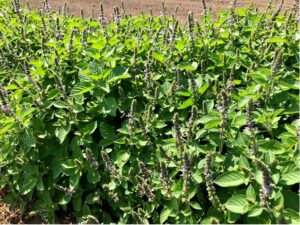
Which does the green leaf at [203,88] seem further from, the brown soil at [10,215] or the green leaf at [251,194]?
the brown soil at [10,215]

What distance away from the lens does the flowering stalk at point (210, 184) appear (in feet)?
8.44

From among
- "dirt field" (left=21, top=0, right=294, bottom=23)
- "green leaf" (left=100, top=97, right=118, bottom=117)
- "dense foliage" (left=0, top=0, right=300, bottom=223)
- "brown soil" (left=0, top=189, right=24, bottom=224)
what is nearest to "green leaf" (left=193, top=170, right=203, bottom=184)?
"dense foliage" (left=0, top=0, right=300, bottom=223)

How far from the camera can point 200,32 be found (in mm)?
4082

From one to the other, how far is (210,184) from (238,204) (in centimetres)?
23

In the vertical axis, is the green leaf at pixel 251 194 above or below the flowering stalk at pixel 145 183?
above

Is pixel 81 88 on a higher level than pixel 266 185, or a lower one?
higher

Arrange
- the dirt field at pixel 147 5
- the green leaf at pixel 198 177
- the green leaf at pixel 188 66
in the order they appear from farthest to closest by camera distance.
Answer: the dirt field at pixel 147 5 → the green leaf at pixel 188 66 → the green leaf at pixel 198 177

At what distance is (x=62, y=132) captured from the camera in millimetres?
3426

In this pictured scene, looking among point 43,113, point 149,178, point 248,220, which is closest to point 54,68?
point 43,113

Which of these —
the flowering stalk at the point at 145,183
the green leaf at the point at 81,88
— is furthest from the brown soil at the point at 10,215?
the flowering stalk at the point at 145,183

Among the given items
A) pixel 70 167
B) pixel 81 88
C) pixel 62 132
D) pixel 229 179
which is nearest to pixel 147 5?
pixel 81 88

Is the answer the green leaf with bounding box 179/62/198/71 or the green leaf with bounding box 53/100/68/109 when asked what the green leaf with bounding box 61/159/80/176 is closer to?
the green leaf with bounding box 53/100/68/109

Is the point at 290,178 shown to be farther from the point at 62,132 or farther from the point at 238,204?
the point at 62,132

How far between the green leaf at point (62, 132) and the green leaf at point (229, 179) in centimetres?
143
